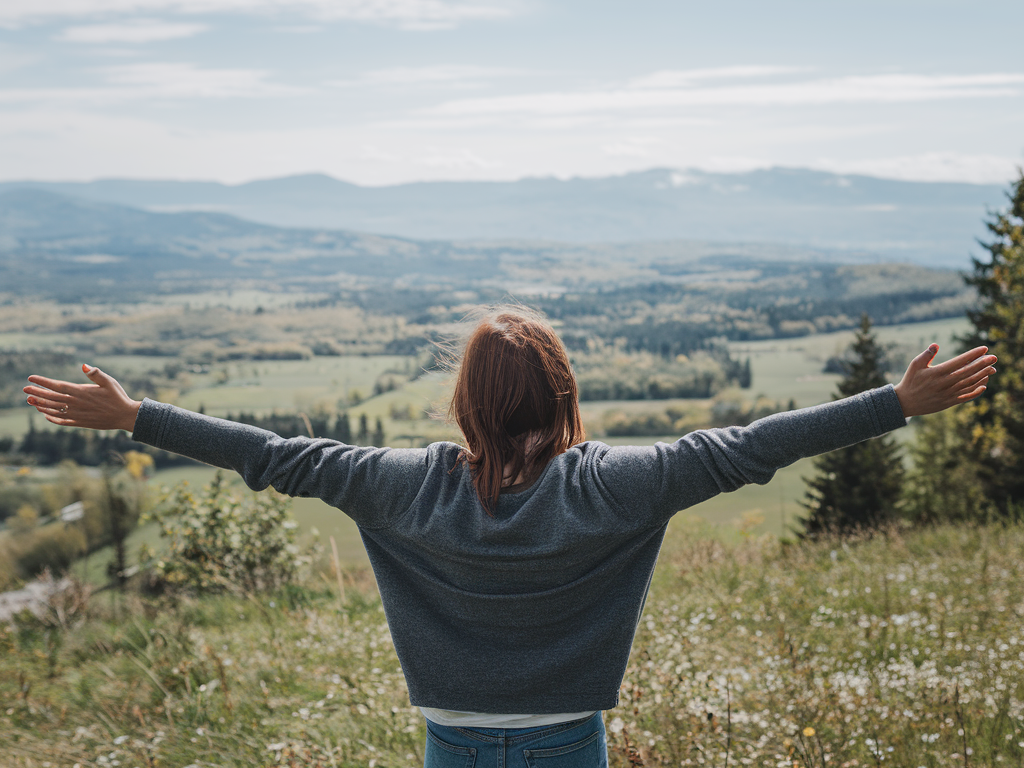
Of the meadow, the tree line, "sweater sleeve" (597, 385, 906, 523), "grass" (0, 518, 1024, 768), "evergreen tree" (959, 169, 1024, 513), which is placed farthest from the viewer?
the meadow

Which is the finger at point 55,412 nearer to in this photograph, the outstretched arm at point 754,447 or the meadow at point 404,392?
the outstretched arm at point 754,447

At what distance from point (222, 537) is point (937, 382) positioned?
26.1 ft

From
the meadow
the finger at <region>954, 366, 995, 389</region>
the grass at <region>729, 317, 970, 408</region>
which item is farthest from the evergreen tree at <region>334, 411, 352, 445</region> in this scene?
the finger at <region>954, 366, 995, 389</region>

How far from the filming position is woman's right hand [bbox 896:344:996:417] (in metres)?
1.43

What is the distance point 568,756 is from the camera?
1567mm

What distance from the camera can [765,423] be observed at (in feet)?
4.62

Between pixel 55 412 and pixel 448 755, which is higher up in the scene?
pixel 55 412

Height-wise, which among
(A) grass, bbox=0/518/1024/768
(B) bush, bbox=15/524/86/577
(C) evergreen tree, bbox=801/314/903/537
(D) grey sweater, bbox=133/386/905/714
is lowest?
(B) bush, bbox=15/524/86/577

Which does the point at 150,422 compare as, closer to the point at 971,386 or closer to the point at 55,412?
the point at 55,412

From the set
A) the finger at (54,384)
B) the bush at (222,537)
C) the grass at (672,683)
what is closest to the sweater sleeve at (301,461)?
the finger at (54,384)

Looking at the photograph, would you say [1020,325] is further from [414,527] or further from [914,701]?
[414,527]

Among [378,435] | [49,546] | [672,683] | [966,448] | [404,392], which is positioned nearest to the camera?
[672,683]

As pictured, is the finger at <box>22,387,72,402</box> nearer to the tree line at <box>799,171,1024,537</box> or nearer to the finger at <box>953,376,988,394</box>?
the finger at <box>953,376,988,394</box>

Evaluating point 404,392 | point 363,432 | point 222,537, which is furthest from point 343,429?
point 222,537
